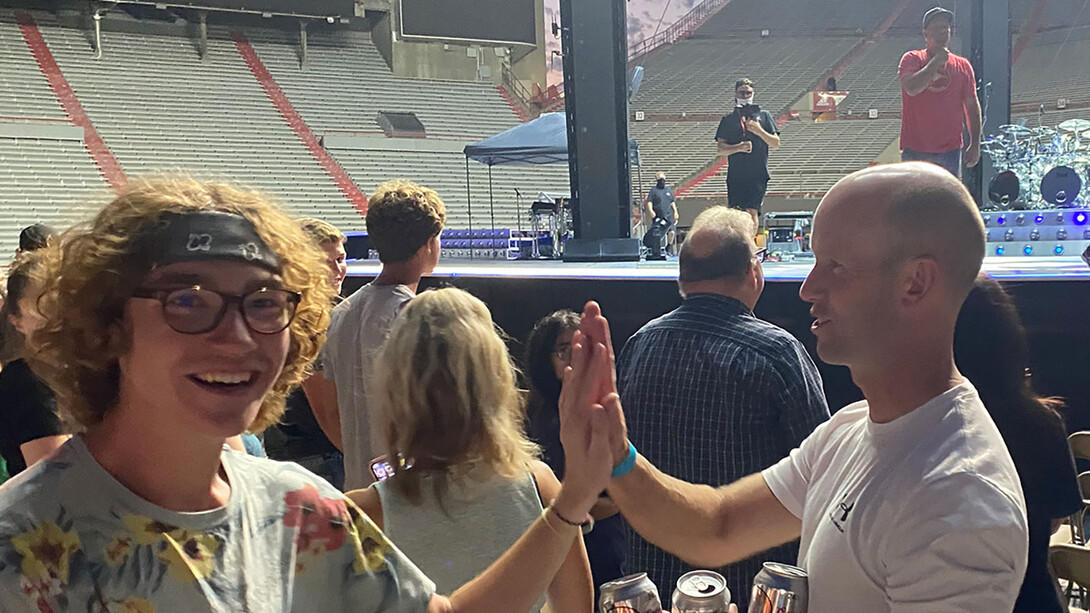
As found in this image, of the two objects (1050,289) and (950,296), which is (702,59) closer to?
(1050,289)

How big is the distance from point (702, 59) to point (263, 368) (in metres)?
25.0

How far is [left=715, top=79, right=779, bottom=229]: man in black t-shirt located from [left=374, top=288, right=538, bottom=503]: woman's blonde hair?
5.16 m

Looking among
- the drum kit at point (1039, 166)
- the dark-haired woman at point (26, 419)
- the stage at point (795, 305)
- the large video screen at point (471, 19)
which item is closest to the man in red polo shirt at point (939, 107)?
the drum kit at point (1039, 166)

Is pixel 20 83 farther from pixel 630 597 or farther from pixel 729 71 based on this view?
pixel 630 597

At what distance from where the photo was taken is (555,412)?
256 centimetres

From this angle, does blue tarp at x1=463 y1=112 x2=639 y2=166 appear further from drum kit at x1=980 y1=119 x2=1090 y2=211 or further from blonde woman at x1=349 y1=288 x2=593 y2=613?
blonde woman at x1=349 y1=288 x2=593 y2=613

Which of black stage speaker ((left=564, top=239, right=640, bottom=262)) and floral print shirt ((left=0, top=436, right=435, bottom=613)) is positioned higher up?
floral print shirt ((left=0, top=436, right=435, bottom=613))

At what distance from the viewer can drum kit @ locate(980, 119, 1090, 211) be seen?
6637mm

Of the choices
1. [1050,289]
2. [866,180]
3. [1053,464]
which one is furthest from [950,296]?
[1050,289]

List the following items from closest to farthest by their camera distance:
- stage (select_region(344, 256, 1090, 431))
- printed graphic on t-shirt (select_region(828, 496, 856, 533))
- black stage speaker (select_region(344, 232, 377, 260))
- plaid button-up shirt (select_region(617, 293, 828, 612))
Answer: printed graphic on t-shirt (select_region(828, 496, 856, 533)) → plaid button-up shirt (select_region(617, 293, 828, 612)) → stage (select_region(344, 256, 1090, 431)) → black stage speaker (select_region(344, 232, 377, 260))

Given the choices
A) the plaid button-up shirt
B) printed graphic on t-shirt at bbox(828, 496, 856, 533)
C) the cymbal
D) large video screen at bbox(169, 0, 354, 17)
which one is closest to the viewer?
printed graphic on t-shirt at bbox(828, 496, 856, 533)

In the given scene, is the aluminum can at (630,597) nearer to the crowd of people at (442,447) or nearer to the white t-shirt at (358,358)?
the crowd of people at (442,447)

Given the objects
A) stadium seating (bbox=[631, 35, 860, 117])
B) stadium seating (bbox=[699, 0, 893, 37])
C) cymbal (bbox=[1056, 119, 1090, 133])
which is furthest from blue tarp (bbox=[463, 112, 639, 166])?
stadium seating (bbox=[699, 0, 893, 37])

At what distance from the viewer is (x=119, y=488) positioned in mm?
947
